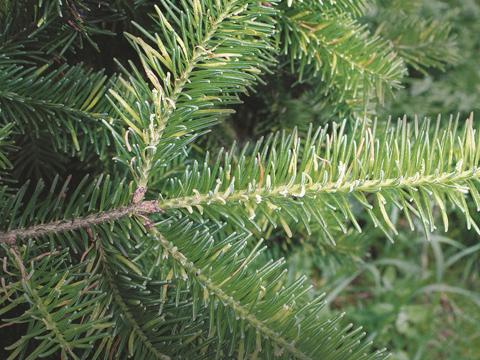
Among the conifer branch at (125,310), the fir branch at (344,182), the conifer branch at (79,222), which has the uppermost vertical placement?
the fir branch at (344,182)

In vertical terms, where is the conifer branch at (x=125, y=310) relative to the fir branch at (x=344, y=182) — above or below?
below

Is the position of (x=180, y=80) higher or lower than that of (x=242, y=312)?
higher

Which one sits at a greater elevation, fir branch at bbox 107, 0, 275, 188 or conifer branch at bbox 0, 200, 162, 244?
fir branch at bbox 107, 0, 275, 188

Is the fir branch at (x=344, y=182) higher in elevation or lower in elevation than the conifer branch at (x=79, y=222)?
higher

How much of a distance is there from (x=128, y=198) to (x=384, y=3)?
48 centimetres

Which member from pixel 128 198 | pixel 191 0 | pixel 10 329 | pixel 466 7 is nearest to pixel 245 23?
pixel 191 0

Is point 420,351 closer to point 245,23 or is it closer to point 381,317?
point 381,317

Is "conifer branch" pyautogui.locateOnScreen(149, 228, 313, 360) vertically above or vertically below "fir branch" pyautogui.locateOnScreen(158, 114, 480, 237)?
below

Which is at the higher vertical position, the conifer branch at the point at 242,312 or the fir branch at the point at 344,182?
the fir branch at the point at 344,182

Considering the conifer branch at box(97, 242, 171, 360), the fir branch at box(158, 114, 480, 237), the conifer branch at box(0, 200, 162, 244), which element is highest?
the fir branch at box(158, 114, 480, 237)

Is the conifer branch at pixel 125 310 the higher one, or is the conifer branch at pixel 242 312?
the conifer branch at pixel 242 312

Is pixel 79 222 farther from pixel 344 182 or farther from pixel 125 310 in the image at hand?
pixel 344 182

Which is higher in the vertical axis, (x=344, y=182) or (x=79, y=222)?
(x=344, y=182)

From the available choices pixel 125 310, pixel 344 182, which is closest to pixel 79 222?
pixel 125 310
